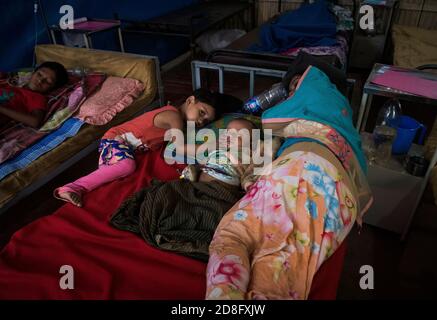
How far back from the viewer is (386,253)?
174 centimetres

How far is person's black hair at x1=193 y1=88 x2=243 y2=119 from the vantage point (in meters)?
1.96

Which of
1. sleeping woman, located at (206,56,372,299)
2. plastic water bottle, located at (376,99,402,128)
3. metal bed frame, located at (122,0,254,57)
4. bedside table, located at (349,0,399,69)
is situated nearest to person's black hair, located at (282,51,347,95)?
plastic water bottle, located at (376,99,402,128)

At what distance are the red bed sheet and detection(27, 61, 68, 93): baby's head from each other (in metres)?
1.26

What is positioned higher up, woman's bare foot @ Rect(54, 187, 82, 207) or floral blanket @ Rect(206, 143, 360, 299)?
floral blanket @ Rect(206, 143, 360, 299)

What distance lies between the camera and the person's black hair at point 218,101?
6.43 ft

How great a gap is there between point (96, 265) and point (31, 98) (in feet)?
4.83

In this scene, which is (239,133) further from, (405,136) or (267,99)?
(405,136)

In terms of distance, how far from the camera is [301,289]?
1014 mm

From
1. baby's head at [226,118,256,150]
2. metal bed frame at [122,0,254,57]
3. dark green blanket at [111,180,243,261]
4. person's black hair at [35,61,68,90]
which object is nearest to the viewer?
dark green blanket at [111,180,243,261]

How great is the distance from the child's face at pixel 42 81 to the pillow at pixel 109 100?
0.29 meters

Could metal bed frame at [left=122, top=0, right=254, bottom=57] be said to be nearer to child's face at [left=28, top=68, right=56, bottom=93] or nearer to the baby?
child's face at [left=28, top=68, right=56, bottom=93]

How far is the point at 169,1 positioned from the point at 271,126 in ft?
11.1

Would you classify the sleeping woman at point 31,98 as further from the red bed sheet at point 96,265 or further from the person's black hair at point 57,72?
the red bed sheet at point 96,265

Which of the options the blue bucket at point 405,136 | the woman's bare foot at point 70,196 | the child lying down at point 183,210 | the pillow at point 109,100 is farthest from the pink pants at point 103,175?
the blue bucket at point 405,136
